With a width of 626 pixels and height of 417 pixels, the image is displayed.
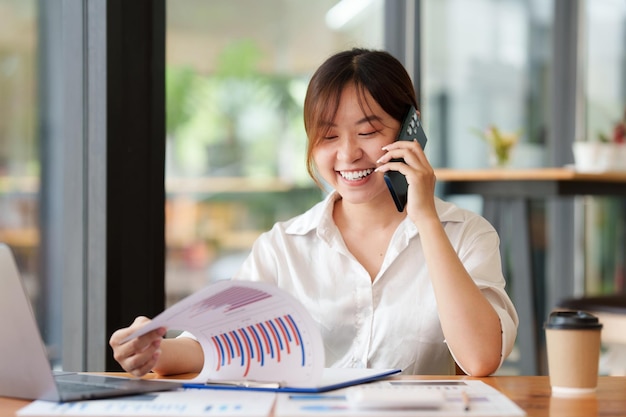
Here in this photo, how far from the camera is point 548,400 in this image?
1.29m

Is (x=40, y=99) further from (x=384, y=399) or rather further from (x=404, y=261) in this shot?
(x=384, y=399)

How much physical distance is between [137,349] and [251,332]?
20cm

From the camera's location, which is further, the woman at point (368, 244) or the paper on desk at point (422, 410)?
the woman at point (368, 244)

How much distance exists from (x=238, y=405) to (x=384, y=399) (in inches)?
7.2

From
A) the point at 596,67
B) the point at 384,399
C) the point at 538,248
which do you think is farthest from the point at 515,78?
the point at 384,399

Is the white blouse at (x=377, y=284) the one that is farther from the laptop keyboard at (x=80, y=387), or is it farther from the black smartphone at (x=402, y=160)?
the laptop keyboard at (x=80, y=387)

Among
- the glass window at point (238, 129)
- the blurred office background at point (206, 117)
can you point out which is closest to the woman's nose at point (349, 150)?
the blurred office background at point (206, 117)

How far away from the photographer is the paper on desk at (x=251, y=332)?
126cm

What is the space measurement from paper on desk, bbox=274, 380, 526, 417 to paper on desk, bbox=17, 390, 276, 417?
32 mm

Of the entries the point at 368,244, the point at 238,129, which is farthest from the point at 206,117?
the point at 368,244

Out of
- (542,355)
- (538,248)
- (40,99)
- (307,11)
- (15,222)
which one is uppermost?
(307,11)

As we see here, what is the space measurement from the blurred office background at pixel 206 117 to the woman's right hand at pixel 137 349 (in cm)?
70

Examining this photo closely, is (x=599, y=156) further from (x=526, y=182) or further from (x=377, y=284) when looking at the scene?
(x=377, y=284)

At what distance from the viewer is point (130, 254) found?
217cm
